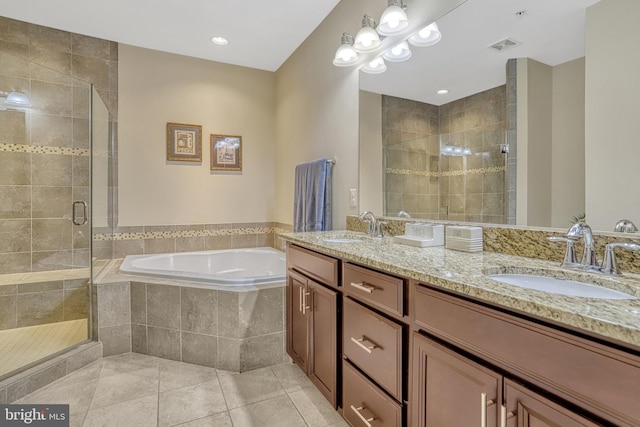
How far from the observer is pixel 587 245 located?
3.19 feet

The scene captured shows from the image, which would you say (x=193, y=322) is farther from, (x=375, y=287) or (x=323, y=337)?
(x=375, y=287)

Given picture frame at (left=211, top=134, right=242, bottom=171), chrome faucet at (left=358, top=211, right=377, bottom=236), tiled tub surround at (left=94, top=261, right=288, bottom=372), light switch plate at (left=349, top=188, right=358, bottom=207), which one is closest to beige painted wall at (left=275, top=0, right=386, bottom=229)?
light switch plate at (left=349, top=188, right=358, bottom=207)

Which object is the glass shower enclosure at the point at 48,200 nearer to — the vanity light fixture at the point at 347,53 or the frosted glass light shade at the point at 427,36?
the vanity light fixture at the point at 347,53

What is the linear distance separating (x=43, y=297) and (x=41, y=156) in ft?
3.73

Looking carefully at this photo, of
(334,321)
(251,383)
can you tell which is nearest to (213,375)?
(251,383)

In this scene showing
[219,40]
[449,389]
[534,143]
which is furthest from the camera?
[219,40]

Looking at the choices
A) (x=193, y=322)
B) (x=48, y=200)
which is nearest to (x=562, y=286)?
(x=193, y=322)

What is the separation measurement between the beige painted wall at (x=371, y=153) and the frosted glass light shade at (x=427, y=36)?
1.19ft

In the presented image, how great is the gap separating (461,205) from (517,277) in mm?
577

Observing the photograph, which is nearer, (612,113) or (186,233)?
(612,113)

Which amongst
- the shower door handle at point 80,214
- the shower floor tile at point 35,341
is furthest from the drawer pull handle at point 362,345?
the shower door handle at point 80,214

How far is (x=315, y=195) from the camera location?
2.55 meters

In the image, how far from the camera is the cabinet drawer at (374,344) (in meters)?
1.08

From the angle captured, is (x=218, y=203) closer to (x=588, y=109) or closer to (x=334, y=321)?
(x=334, y=321)
